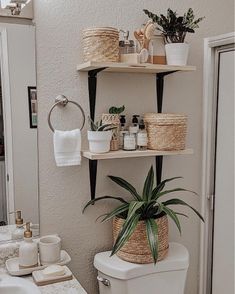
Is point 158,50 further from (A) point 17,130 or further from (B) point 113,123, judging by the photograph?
(A) point 17,130

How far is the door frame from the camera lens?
6.48ft

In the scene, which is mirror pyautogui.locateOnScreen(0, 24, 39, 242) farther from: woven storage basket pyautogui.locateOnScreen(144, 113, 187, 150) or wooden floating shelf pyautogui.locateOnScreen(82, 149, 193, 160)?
woven storage basket pyautogui.locateOnScreen(144, 113, 187, 150)

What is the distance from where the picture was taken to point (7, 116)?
5.16ft

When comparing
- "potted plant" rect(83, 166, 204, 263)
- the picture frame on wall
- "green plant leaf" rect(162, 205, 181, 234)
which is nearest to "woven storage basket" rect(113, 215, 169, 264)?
"potted plant" rect(83, 166, 204, 263)

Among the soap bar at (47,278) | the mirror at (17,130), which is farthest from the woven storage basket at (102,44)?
the soap bar at (47,278)

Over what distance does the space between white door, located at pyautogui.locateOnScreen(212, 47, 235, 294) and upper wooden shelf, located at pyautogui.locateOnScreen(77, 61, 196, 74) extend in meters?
0.32

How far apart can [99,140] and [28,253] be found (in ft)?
1.85

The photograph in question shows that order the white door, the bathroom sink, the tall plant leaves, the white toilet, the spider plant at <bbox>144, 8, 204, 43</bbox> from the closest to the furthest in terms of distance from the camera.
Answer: the bathroom sink
the tall plant leaves
the white toilet
the spider plant at <bbox>144, 8, 204, 43</bbox>
the white door

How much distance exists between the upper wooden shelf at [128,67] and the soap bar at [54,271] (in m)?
0.86

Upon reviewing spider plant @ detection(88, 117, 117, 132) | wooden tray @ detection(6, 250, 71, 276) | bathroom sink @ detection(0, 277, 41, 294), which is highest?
spider plant @ detection(88, 117, 117, 132)

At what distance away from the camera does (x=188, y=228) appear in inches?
81.7

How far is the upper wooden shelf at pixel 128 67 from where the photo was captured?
5.10 feet

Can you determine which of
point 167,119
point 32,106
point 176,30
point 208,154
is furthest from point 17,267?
point 176,30

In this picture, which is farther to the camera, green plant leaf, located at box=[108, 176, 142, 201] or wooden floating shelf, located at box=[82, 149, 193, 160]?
green plant leaf, located at box=[108, 176, 142, 201]
